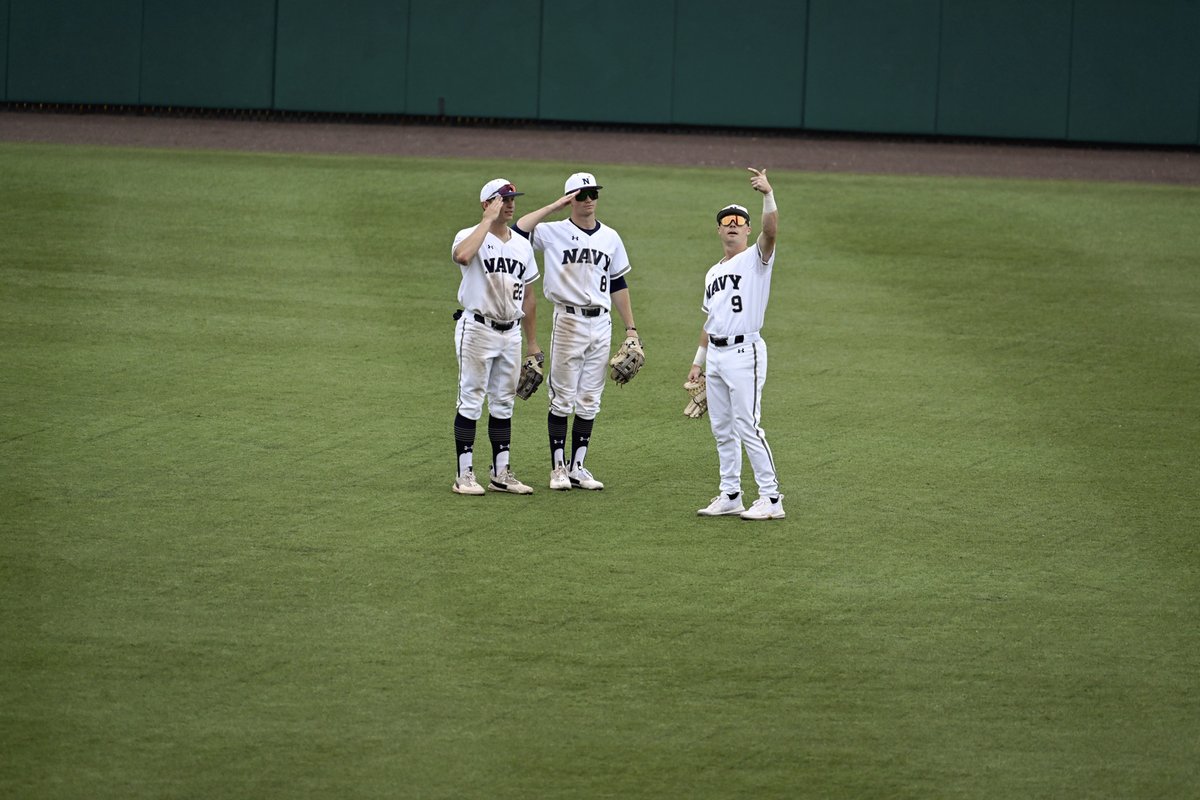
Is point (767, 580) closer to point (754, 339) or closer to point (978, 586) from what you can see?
point (978, 586)

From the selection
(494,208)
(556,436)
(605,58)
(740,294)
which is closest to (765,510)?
(740,294)

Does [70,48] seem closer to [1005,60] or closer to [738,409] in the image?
[1005,60]

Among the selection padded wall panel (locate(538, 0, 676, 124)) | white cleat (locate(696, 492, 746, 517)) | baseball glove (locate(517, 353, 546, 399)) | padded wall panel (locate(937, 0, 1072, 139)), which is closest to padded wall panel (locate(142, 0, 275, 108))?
padded wall panel (locate(538, 0, 676, 124))

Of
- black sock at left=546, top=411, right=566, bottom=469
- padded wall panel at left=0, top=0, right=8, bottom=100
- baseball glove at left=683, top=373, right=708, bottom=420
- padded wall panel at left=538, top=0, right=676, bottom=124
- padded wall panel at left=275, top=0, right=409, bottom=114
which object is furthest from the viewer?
padded wall panel at left=538, top=0, right=676, bottom=124

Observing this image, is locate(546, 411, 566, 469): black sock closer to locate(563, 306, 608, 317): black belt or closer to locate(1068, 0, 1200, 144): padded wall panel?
locate(563, 306, 608, 317): black belt

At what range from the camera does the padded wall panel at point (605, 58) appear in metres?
21.0

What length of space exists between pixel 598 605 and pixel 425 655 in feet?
A: 3.27

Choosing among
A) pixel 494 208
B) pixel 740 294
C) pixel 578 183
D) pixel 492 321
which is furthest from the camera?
pixel 578 183

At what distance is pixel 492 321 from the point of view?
323 inches

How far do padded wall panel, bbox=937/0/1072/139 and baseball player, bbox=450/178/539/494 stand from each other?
14798 millimetres

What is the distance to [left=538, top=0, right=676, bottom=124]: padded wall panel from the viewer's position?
21.0 metres

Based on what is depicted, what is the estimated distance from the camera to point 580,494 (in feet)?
27.9

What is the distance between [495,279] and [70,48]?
49.1 ft

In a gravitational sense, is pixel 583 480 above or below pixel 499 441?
below
